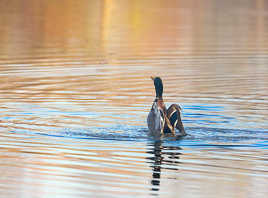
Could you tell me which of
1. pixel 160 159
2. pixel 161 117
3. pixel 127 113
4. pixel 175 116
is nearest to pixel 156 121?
pixel 161 117

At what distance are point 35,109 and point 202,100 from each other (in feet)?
13.7

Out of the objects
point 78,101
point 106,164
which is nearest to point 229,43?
point 78,101

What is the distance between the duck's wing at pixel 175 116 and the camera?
53.4 feet

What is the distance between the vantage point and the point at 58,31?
4316 centimetres

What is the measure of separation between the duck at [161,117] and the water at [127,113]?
0.89 ft

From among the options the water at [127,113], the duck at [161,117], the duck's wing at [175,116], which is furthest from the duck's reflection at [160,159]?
the duck's wing at [175,116]

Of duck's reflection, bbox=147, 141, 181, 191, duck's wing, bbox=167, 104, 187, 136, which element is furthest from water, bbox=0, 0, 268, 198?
duck's wing, bbox=167, 104, 187, 136

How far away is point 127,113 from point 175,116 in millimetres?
3101

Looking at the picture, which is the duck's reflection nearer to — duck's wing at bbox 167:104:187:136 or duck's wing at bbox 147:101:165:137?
duck's wing at bbox 147:101:165:137

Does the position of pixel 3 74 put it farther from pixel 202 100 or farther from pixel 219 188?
pixel 219 188

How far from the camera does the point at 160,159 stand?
48.4 ft

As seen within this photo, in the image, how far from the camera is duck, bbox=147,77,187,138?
16250 millimetres

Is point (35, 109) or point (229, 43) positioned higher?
point (229, 43)

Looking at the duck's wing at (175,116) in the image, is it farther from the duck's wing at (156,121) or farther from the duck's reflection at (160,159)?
the duck's reflection at (160,159)
